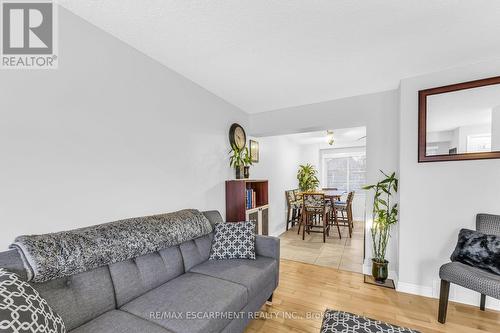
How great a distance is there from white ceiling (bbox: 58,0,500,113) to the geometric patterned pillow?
167cm

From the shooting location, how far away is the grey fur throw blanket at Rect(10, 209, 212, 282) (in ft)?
3.69

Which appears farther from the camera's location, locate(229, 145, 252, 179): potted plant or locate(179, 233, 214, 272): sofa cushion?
locate(229, 145, 252, 179): potted plant

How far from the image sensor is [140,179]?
1.95 meters

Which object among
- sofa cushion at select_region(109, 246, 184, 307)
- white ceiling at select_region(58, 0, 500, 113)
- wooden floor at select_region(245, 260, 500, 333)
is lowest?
wooden floor at select_region(245, 260, 500, 333)

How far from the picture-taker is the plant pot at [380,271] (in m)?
2.56

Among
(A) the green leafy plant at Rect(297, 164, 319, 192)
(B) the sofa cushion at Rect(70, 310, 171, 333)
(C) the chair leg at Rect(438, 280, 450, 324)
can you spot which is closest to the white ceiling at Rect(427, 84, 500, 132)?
(C) the chair leg at Rect(438, 280, 450, 324)

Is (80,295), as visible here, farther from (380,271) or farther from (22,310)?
(380,271)

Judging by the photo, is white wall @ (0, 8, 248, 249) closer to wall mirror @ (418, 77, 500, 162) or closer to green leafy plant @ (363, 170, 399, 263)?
green leafy plant @ (363, 170, 399, 263)

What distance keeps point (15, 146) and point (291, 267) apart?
122 inches

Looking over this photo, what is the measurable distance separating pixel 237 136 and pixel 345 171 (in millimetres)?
4739

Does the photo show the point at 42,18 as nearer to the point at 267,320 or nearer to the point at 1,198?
the point at 1,198

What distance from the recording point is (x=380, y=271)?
2562 millimetres

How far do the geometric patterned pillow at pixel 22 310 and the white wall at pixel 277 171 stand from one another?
3.08m

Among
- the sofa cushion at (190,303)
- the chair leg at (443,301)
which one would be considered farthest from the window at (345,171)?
the sofa cushion at (190,303)
